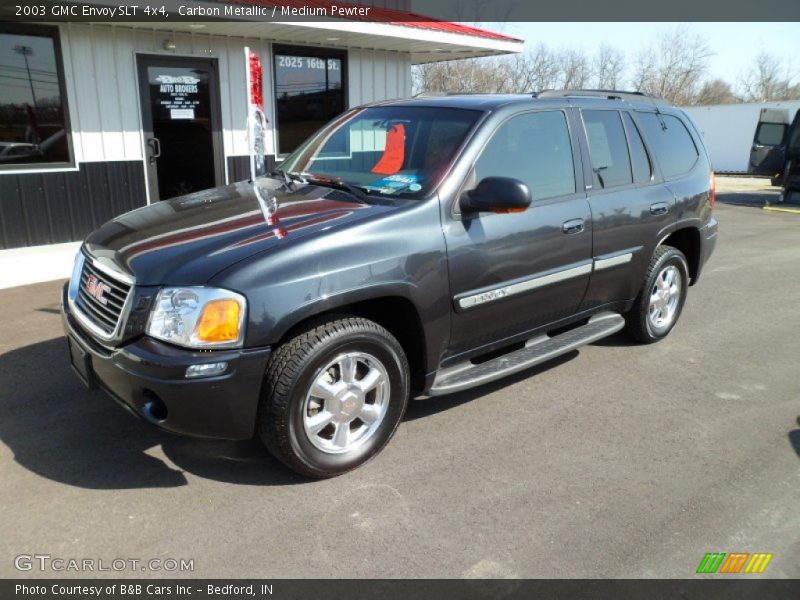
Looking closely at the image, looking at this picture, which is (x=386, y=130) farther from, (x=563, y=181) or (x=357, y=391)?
(x=357, y=391)

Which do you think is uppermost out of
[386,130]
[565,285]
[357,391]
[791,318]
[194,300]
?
[386,130]

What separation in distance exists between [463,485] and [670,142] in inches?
138

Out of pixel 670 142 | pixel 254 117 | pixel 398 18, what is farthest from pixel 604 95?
pixel 398 18

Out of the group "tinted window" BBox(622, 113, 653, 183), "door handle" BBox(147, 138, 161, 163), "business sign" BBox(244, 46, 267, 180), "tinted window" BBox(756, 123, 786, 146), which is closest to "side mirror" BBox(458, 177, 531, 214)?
"tinted window" BBox(622, 113, 653, 183)

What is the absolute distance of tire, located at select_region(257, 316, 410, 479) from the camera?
2.96m

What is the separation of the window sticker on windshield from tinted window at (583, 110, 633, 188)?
1.45m

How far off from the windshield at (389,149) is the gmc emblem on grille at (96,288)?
150 cm

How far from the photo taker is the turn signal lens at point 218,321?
2.80 m

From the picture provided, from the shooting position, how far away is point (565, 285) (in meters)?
4.16

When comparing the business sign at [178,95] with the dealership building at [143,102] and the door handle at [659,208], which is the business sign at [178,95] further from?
the door handle at [659,208]

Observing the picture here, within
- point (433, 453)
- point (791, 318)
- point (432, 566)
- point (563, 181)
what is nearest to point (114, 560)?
point (432, 566)

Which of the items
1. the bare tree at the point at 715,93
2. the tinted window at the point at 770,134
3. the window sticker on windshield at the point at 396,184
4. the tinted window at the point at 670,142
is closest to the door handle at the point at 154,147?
the window sticker on windshield at the point at 396,184

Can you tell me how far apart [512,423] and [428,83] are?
30.8 meters

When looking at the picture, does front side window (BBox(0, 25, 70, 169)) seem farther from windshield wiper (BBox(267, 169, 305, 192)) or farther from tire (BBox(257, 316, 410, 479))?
tire (BBox(257, 316, 410, 479))
